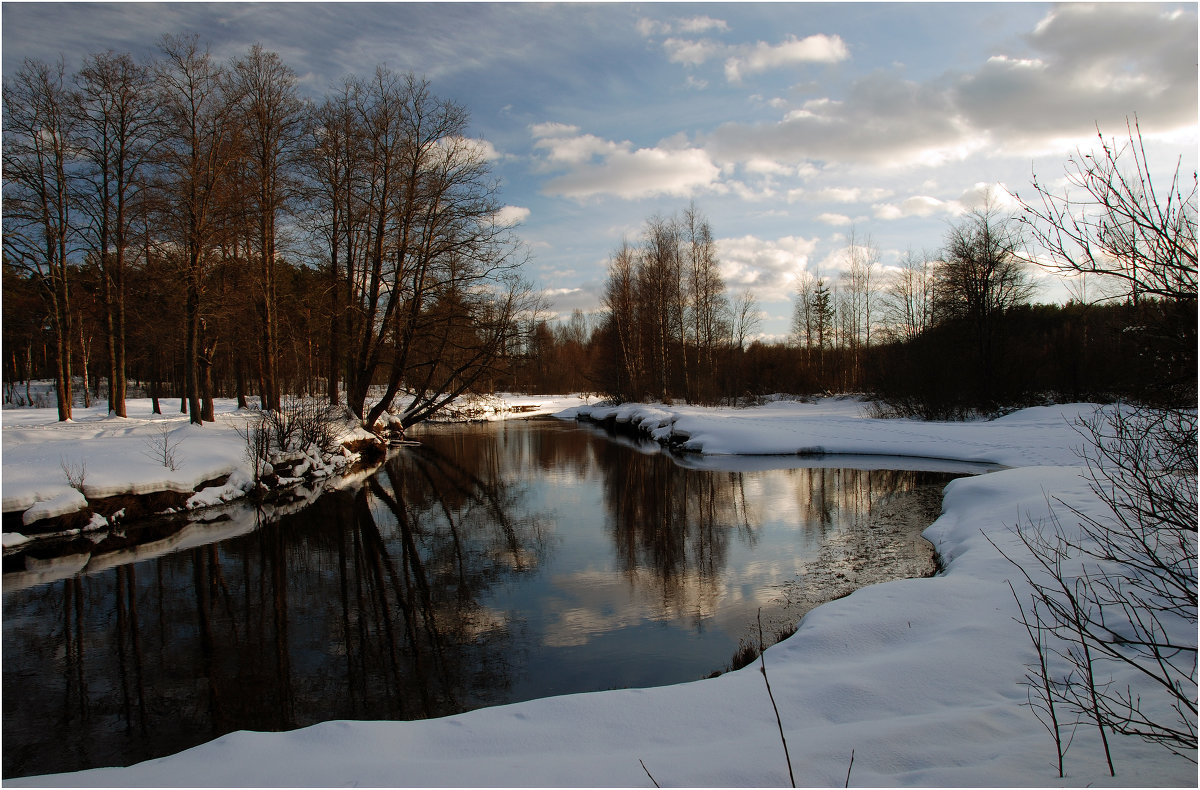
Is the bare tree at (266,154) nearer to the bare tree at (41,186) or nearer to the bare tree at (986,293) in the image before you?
the bare tree at (41,186)

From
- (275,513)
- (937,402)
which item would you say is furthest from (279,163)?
(937,402)

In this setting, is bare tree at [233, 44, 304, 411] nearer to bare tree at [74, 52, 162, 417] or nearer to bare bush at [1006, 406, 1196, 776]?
bare tree at [74, 52, 162, 417]

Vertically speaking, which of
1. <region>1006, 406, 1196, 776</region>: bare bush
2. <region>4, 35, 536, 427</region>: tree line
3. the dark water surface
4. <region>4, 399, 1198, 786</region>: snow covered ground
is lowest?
the dark water surface

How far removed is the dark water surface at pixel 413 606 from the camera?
17.5ft

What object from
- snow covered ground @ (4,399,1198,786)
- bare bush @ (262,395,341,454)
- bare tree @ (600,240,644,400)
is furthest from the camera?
bare tree @ (600,240,644,400)

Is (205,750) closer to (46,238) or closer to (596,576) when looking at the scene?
(596,576)

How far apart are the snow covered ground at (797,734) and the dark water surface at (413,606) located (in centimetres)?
102

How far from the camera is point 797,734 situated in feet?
12.2

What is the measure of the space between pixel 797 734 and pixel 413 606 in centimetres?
525

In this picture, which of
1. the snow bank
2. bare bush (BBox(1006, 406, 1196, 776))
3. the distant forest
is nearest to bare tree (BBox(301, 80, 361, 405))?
the distant forest

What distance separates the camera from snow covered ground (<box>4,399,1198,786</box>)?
3215 millimetres

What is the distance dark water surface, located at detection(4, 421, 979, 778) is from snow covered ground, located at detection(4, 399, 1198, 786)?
40.3 inches

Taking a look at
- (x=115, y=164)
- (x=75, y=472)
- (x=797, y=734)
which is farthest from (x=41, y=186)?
(x=797, y=734)

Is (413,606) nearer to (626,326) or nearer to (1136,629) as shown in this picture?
(1136,629)
